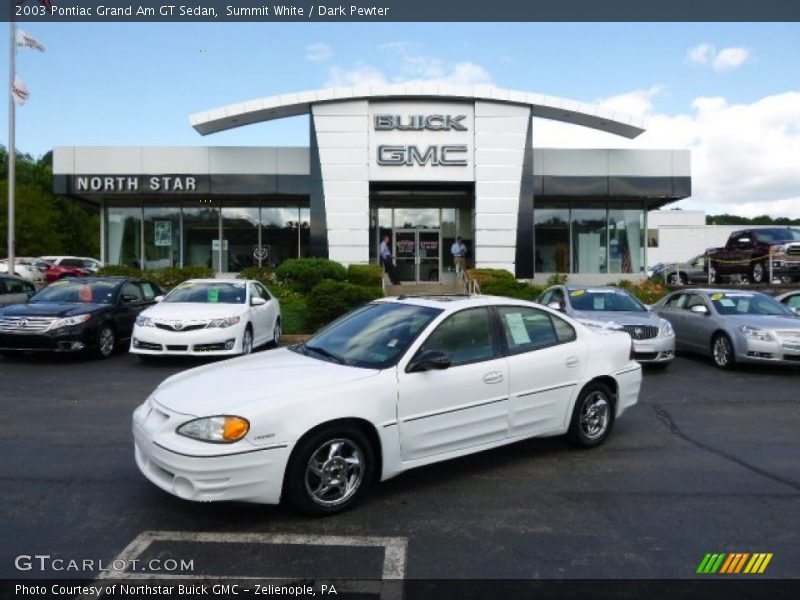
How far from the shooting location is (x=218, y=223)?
2667 cm

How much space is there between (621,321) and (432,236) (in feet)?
53.5

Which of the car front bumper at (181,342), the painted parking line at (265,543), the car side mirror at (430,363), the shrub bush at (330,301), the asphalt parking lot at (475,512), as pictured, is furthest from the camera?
the shrub bush at (330,301)

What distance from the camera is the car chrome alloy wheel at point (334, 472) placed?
14.6ft

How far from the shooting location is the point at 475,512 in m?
4.64

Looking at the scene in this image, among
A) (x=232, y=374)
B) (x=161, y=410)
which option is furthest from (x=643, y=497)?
(x=161, y=410)

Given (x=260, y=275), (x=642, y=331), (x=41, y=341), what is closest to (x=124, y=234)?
(x=260, y=275)

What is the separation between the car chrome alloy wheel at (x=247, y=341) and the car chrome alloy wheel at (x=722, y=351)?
26.8ft

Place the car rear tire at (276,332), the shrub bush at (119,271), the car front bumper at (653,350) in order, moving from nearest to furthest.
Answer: the car front bumper at (653,350) < the car rear tire at (276,332) < the shrub bush at (119,271)

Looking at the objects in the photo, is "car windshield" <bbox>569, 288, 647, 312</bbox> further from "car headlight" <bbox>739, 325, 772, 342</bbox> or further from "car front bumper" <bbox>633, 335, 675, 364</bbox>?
"car headlight" <bbox>739, 325, 772, 342</bbox>

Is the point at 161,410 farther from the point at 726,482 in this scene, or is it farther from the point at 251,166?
the point at 251,166

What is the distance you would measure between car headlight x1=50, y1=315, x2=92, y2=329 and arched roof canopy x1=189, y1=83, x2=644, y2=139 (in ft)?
43.5

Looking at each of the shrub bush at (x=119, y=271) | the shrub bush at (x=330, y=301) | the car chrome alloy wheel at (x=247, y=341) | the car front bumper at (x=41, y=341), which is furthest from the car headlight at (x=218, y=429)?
the shrub bush at (x=119, y=271)

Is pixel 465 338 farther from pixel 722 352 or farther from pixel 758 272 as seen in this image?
pixel 758 272

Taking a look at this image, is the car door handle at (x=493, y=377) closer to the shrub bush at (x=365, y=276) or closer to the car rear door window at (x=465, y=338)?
the car rear door window at (x=465, y=338)
